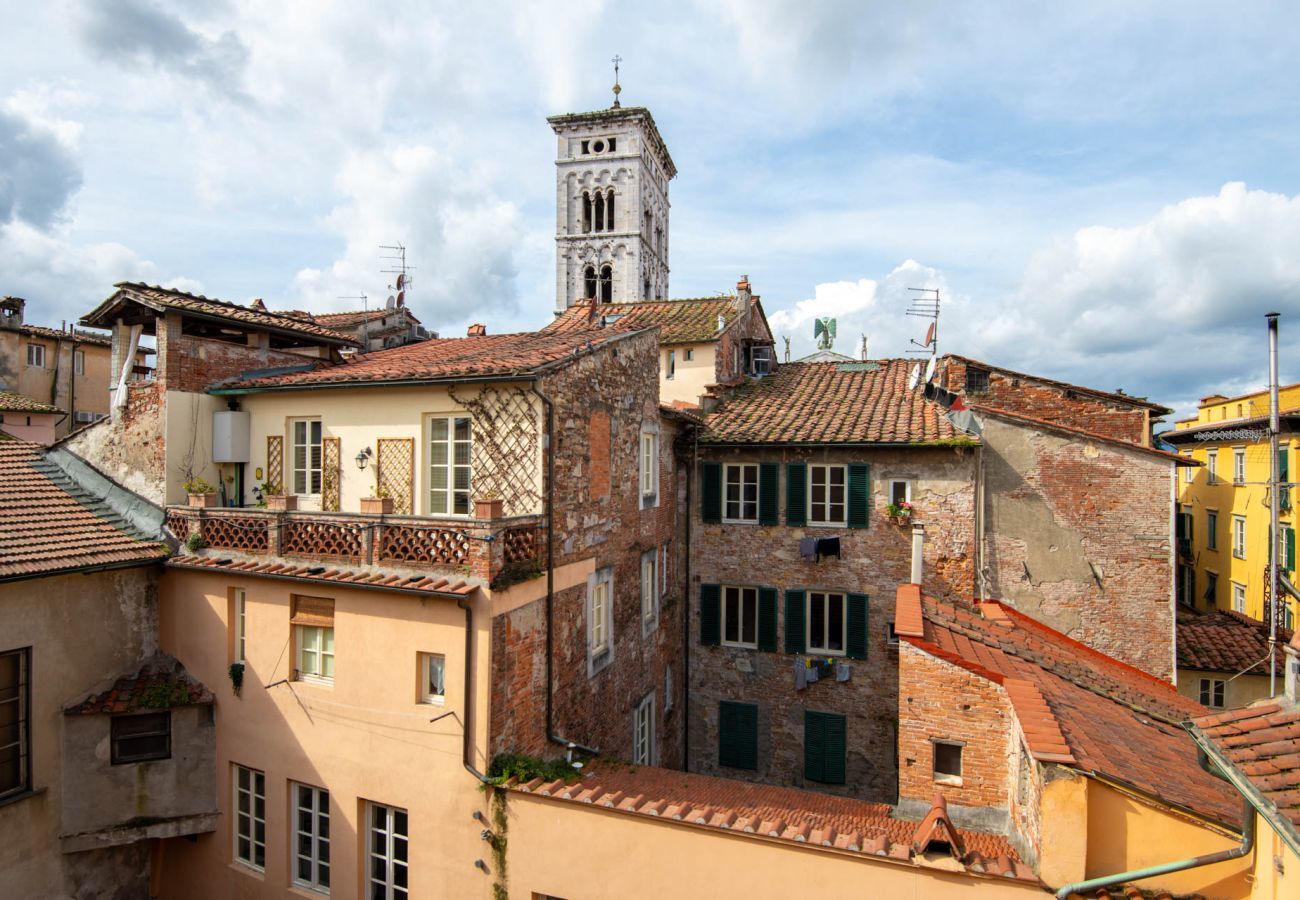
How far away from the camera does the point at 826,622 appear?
659 inches

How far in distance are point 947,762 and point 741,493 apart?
8.34 metres

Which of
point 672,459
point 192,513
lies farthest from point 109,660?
point 672,459

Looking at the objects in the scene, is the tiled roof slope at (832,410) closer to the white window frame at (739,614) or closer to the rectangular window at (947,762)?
the white window frame at (739,614)

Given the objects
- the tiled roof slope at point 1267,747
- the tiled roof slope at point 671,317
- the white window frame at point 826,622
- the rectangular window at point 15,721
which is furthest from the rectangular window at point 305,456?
the tiled roof slope at point 1267,747

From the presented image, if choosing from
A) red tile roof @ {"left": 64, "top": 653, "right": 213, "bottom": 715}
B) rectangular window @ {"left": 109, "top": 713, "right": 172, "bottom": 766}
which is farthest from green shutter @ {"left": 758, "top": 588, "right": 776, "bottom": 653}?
rectangular window @ {"left": 109, "top": 713, "right": 172, "bottom": 766}

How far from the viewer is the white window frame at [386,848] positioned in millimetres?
10172

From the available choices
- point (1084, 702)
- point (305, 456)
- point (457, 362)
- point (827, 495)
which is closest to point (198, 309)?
point (305, 456)

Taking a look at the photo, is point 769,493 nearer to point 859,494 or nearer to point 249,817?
point 859,494

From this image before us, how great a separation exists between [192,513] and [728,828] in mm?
10171

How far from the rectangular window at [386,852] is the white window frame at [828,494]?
10823 mm

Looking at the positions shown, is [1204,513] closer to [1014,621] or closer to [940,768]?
[1014,621]

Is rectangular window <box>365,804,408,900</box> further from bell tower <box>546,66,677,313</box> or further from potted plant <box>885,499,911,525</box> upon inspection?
bell tower <box>546,66,677,313</box>

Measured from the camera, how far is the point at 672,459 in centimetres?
1722

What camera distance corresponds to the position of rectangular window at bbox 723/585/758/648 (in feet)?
57.2
